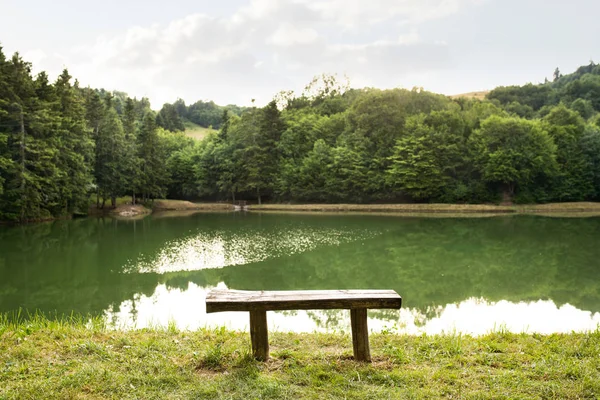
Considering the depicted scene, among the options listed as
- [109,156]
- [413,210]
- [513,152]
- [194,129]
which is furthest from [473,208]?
[194,129]

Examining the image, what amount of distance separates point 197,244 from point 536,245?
16.8 metres

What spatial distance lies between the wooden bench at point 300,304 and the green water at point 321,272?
2.25 meters

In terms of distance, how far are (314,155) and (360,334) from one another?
1755 inches

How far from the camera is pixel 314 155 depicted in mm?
48469

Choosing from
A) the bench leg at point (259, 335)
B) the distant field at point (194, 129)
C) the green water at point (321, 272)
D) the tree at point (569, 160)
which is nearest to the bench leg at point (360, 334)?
the bench leg at point (259, 335)

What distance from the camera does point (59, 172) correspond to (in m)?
29.3

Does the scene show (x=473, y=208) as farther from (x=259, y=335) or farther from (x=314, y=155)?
(x=259, y=335)

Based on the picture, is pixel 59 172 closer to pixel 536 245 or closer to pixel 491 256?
pixel 491 256

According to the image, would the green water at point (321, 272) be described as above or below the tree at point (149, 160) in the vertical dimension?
below

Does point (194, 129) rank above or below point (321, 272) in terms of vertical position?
above

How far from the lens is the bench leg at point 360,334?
4.38 metres

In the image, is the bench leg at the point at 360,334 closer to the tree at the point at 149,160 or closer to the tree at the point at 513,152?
the tree at the point at 513,152

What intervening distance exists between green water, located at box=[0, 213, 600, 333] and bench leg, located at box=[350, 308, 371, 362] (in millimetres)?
2151

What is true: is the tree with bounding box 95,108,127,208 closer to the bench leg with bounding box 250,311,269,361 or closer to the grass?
the grass
